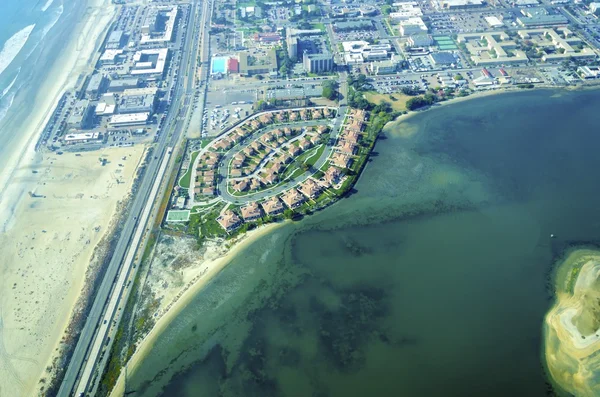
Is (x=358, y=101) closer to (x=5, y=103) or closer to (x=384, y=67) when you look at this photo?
(x=384, y=67)

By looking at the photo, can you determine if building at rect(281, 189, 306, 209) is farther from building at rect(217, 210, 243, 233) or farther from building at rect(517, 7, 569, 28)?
building at rect(517, 7, 569, 28)

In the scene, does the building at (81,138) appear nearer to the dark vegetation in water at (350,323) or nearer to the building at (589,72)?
the dark vegetation in water at (350,323)

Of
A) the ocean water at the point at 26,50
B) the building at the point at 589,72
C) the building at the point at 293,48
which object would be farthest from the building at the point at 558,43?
Result: the ocean water at the point at 26,50

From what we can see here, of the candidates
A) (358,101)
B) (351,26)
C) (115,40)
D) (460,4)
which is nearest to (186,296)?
(358,101)

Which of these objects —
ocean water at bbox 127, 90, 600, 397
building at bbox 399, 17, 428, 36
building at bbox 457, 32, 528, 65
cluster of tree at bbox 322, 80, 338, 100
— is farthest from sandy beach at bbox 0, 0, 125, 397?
building at bbox 457, 32, 528, 65

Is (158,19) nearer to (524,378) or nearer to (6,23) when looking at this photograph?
(6,23)
